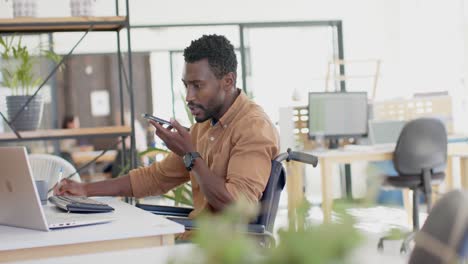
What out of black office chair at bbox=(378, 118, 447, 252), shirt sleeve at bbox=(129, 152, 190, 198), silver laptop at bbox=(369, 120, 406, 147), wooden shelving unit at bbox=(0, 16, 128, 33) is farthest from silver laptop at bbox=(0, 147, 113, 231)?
silver laptop at bbox=(369, 120, 406, 147)

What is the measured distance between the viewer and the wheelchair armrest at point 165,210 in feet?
7.61

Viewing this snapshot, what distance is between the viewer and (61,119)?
901 cm

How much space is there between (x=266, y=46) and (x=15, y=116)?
535 centimetres

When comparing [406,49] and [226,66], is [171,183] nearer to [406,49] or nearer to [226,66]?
[226,66]

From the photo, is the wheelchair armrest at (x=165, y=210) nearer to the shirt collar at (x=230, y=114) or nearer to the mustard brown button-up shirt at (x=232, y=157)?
the mustard brown button-up shirt at (x=232, y=157)

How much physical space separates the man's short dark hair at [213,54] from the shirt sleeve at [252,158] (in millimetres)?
234

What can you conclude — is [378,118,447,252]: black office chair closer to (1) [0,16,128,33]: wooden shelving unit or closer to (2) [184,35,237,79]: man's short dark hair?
(1) [0,16,128,33]: wooden shelving unit

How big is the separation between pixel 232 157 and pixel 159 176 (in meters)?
0.43

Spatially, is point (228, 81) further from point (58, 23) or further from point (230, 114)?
point (58, 23)

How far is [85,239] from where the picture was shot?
5.25ft

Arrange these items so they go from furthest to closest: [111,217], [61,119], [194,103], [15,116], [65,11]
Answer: [61,119]
[65,11]
[15,116]
[194,103]
[111,217]

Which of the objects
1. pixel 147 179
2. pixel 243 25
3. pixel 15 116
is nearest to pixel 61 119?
pixel 243 25

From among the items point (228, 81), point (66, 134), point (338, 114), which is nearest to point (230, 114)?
point (228, 81)

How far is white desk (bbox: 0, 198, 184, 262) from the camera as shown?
1.57m
